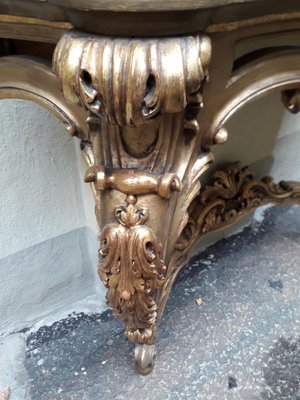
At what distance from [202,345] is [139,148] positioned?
41cm

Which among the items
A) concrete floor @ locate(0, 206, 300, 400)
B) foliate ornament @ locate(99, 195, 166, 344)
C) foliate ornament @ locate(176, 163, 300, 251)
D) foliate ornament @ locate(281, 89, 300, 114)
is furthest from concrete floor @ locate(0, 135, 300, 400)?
foliate ornament @ locate(281, 89, 300, 114)

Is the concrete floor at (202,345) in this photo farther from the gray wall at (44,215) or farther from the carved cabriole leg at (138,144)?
the carved cabriole leg at (138,144)

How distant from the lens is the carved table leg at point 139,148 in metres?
0.34

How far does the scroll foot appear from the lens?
0.66 m

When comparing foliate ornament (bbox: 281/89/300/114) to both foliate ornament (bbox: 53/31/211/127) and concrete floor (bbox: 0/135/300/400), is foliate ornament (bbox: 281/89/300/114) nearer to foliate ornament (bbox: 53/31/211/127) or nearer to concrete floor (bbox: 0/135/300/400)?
foliate ornament (bbox: 53/31/211/127)

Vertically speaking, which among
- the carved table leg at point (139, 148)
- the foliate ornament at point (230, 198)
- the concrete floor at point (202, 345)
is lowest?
the concrete floor at point (202, 345)

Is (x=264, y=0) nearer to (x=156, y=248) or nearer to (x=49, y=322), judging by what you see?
(x=156, y=248)

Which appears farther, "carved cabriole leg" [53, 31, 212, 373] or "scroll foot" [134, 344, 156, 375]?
"scroll foot" [134, 344, 156, 375]

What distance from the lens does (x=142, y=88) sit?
0.33 m

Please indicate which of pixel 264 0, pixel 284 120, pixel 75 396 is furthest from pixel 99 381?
pixel 284 120

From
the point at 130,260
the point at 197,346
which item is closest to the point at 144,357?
the point at 197,346

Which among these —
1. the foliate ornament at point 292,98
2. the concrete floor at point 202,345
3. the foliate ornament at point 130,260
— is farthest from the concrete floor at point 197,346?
the foliate ornament at point 292,98

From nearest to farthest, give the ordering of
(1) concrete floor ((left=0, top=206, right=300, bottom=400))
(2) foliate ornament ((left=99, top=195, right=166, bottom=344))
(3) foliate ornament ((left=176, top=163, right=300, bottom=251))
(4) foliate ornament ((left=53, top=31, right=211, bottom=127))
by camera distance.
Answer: (4) foliate ornament ((left=53, top=31, right=211, bottom=127)), (2) foliate ornament ((left=99, top=195, right=166, bottom=344)), (1) concrete floor ((left=0, top=206, right=300, bottom=400)), (3) foliate ornament ((left=176, top=163, right=300, bottom=251))

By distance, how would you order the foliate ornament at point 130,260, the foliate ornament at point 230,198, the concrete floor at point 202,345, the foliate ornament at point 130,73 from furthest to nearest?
the foliate ornament at point 230,198 → the concrete floor at point 202,345 → the foliate ornament at point 130,260 → the foliate ornament at point 130,73
